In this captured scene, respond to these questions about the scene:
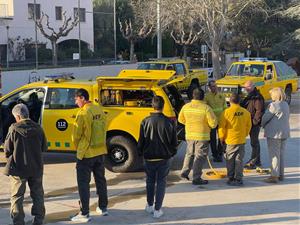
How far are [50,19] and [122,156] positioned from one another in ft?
120

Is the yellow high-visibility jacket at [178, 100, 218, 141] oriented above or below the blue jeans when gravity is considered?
above

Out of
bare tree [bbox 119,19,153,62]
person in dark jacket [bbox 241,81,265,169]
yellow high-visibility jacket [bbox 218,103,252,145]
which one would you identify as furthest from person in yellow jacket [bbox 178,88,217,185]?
bare tree [bbox 119,19,153,62]

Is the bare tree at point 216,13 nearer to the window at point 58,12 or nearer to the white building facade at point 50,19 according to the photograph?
the white building facade at point 50,19

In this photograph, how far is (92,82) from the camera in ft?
35.0

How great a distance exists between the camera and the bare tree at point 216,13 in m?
28.0

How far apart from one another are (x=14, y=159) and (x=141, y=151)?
66.7 inches

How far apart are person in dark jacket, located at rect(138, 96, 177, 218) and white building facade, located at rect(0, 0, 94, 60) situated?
32370 millimetres

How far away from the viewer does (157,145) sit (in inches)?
282

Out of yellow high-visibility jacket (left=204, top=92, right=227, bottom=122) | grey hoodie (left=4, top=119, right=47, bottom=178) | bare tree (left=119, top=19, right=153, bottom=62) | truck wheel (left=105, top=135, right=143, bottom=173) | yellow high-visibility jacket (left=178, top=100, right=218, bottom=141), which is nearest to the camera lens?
grey hoodie (left=4, top=119, right=47, bottom=178)

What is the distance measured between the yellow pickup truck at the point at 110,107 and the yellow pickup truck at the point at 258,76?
7.46m

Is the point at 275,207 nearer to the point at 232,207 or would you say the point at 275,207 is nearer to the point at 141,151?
the point at 232,207

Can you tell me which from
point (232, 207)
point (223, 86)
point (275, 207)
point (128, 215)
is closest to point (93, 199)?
point (128, 215)

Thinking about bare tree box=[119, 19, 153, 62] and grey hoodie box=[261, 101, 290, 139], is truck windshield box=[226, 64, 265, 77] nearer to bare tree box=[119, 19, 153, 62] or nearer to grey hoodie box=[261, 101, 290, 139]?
grey hoodie box=[261, 101, 290, 139]

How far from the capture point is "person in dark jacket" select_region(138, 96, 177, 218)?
7.19 m
